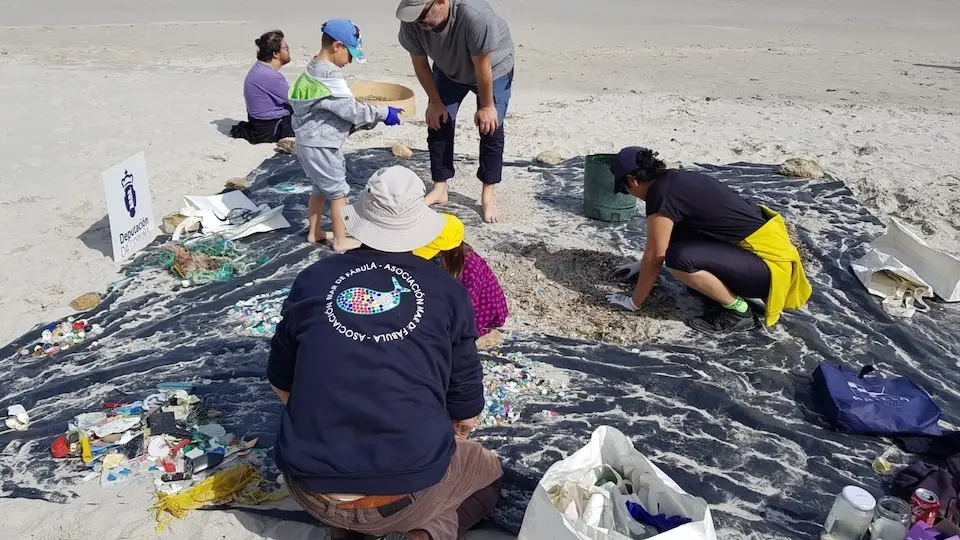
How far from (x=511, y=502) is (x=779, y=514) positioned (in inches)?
35.6

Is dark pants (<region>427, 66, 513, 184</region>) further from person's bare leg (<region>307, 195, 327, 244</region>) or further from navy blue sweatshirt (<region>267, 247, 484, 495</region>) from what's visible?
navy blue sweatshirt (<region>267, 247, 484, 495</region>)

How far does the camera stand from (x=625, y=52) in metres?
11.4

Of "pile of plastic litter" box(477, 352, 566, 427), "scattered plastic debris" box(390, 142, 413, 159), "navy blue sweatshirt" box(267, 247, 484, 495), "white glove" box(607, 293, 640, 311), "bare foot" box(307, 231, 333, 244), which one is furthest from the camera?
"scattered plastic debris" box(390, 142, 413, 159)

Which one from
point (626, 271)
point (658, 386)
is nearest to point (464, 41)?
point (626, 271)

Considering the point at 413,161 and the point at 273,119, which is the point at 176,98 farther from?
the point at 413,161

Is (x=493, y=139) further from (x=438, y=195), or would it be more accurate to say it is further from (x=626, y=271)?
(x=626, y=271)

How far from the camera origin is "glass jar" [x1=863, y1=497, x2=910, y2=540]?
219 cm

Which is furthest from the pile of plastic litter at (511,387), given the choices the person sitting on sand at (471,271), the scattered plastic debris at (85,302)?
the scattered plastic debris at (85,302)

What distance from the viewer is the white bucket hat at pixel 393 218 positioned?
2.06 metres

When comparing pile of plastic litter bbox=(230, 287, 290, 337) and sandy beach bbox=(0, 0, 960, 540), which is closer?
pile of plastic litter bbox=(230, 287, 290, 337)

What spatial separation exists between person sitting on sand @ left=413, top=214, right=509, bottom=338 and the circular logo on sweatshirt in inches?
15.7

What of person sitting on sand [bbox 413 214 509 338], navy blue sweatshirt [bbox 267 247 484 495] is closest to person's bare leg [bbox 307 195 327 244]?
person sitting on sand [bbox 413 214 509 338]

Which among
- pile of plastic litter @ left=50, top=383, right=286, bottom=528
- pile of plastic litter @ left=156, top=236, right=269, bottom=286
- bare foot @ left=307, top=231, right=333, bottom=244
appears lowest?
pile of plastic litter @ left=50, top=383, right=286, bottom=528

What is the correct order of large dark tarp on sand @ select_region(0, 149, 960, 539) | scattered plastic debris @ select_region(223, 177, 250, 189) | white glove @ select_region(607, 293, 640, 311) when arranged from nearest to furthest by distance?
large dark tarp on sand @ select_region(0, 149, 960, 539) < white glove @ select_region(607, 293, 640, 311) < scattered plastic debris @ select_region(223, 177, 250, 189)
